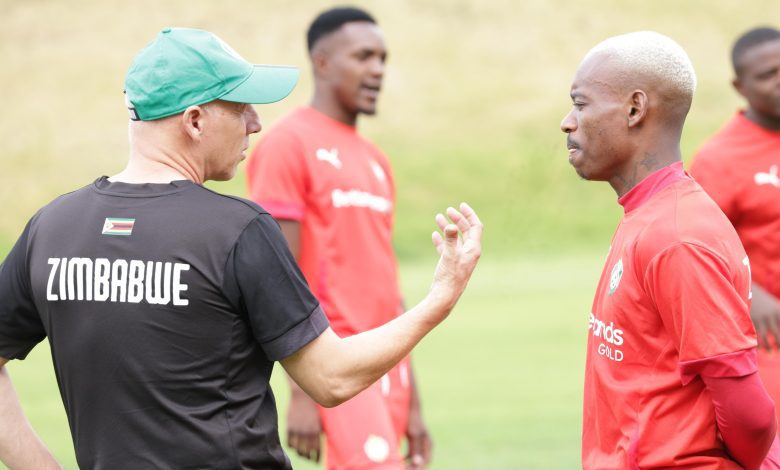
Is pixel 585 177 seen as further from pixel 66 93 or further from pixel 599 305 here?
pixel 66 93

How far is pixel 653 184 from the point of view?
13.3ft

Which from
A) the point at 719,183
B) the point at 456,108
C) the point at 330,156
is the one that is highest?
the point at 719,183

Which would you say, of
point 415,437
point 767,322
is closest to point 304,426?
point 415,437

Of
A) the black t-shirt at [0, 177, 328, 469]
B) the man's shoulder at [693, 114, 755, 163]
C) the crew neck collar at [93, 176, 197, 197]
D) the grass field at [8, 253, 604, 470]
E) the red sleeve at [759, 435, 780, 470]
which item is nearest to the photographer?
the black t-shirt at [0, 177, 328, 469]

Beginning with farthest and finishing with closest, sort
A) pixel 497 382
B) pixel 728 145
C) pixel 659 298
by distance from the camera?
1. pixel 497 382
2. pixel 728 145
3. pixel 659 298

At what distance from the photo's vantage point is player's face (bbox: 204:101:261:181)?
3.75 meters

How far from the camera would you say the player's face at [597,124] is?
412cm

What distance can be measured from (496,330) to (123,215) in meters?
15.0

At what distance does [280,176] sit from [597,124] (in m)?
2.41

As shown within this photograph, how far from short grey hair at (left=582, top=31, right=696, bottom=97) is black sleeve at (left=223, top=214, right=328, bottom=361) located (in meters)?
1.34

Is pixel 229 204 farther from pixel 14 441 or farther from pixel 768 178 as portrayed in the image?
pixel 768 178

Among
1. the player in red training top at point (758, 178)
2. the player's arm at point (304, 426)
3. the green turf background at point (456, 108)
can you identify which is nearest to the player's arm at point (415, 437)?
the player's arm at point (304, 426)

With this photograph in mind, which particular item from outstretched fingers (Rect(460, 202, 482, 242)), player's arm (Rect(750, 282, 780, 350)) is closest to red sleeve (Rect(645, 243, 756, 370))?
outstretched fingers (Rect(460, 202, 482, 242))

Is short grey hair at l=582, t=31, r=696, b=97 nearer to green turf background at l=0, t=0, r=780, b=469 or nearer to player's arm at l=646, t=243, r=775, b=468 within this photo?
player's arm at l=646, t=243, r=775, b=468
